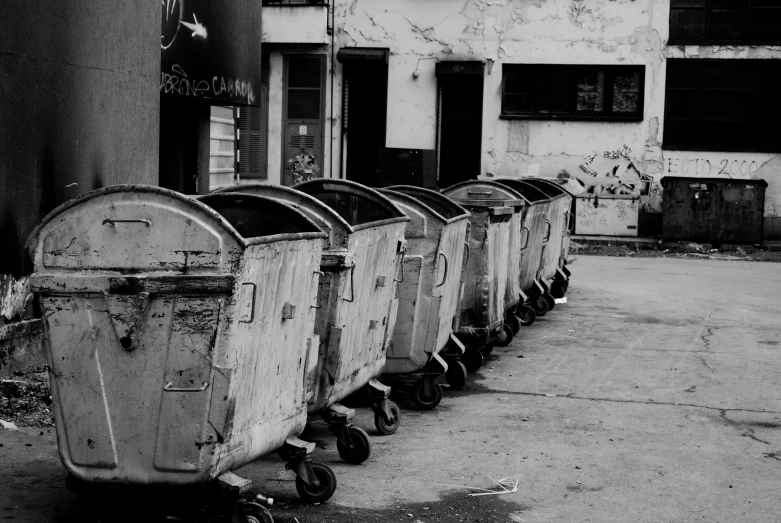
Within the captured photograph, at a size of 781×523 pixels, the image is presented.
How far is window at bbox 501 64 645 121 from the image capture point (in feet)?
85.4

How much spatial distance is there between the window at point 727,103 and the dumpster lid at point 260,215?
70.1 feet

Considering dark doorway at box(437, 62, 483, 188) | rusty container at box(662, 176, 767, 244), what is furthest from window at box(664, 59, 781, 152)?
dark doorway at box(437, 62, 483, 188)

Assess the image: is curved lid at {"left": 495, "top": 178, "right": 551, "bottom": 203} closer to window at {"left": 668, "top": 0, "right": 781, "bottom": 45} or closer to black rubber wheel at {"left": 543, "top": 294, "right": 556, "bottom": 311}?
black rubber wheel at {"left": 543, "top": 294, "right": 556, "bottom": 311}

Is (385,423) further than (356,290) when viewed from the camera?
Yes

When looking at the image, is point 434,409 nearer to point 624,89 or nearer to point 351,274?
point 351,274

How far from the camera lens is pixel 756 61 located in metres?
25.3

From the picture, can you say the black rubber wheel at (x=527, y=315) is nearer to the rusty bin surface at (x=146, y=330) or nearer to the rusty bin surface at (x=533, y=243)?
the rusty bin surface at (x=533, y=243)

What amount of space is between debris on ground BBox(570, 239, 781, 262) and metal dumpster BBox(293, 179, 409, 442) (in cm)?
1537

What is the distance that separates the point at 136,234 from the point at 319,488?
1.72m

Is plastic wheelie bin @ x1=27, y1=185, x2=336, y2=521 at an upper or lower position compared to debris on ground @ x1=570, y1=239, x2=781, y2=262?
upper

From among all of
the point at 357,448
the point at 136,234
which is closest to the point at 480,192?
the point at 357,448

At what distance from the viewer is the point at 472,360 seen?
367 inches

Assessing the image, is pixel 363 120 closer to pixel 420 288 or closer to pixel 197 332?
pixel 420 288

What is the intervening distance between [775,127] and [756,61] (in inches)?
62.0
